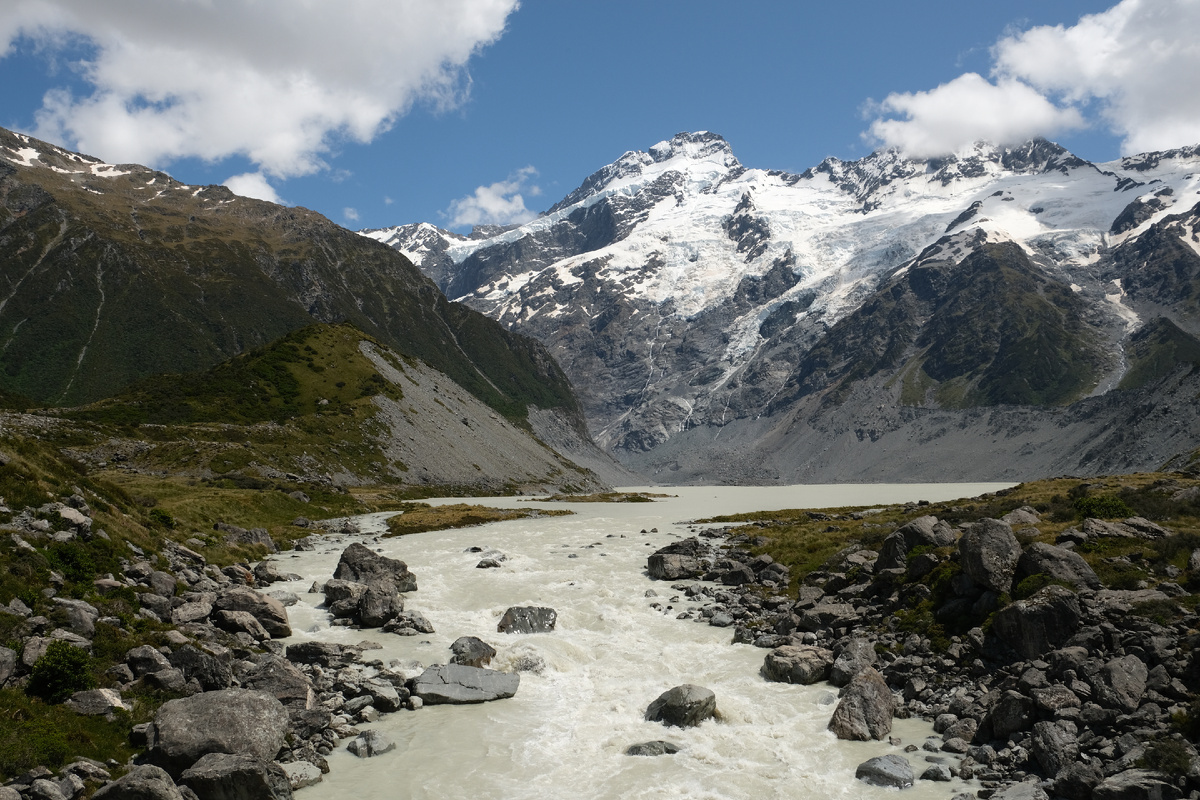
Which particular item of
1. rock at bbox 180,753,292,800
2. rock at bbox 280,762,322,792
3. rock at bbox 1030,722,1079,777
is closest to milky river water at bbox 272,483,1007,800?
rock at bbox 280,762,322,792

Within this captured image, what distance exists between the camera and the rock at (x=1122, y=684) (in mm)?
21641

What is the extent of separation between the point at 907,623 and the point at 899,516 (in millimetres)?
40424

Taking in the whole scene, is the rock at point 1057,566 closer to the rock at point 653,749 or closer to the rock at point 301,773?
the rock at point 653,749

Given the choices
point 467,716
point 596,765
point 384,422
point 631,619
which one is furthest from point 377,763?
point 384,422

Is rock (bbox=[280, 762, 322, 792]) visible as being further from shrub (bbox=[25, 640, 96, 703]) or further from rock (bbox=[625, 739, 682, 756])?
rock (bbox=[625, 739, 682, 756])

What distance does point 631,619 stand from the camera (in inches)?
1513

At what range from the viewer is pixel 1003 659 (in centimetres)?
2689

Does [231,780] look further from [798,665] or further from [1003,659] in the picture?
[1003,659]

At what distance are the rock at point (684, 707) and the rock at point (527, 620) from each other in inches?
415

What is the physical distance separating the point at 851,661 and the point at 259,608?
80.9ft

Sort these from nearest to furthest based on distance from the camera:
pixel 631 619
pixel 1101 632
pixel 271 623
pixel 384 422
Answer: pixel 1101 632 → pixel 271 623 → pixel 631 619 → pixel 384 422

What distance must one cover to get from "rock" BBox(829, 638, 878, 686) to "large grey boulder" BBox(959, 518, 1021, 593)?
5287mm

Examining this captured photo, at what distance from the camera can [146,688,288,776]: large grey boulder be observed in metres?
→ 19.1

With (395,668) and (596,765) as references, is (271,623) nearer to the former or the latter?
(395,668)
